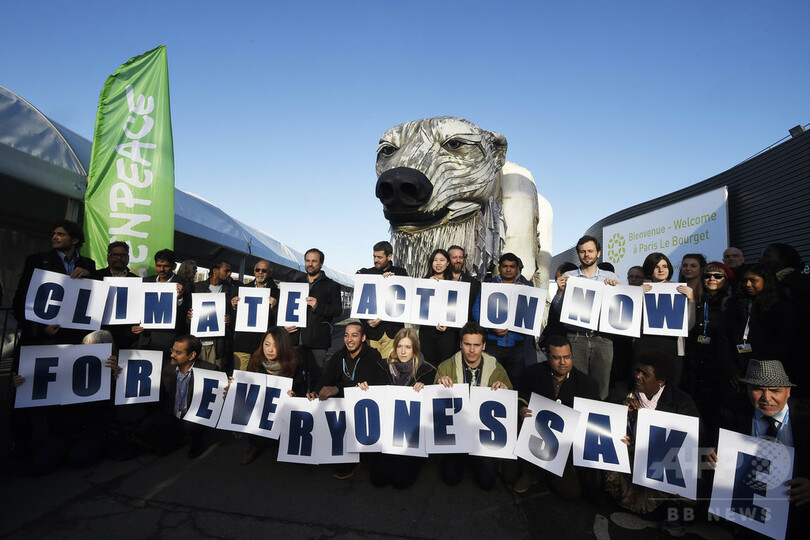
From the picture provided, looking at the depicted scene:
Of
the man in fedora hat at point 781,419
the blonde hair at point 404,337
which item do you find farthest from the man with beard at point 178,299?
the man in fedora hat at point 781,419

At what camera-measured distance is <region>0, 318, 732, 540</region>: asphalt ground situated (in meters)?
2.66

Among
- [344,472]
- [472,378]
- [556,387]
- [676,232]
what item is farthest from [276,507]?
[676,232]

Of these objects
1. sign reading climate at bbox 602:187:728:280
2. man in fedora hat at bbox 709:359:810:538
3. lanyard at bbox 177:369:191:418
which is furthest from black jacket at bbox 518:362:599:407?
sign reading climate at bbox 602:187:728:280

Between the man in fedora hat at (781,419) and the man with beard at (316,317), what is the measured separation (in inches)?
138

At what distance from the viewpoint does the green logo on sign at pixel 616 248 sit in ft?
65.8

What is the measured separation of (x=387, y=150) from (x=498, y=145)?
1.23 meters

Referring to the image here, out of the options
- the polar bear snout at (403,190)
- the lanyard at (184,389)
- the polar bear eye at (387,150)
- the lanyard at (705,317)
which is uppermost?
the polar bear eye at (387,150)

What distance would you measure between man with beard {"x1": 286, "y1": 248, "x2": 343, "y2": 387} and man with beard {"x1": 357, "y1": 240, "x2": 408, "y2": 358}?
485 mm

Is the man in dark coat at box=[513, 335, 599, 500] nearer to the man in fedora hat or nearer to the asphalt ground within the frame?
the asphalt ground

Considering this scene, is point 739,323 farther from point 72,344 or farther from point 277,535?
point 72,344

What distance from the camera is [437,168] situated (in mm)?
4059

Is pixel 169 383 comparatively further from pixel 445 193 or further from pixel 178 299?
pixel 445 193

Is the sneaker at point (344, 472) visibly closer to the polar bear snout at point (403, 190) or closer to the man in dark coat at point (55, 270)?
the polar bear snout at point (403, 190)

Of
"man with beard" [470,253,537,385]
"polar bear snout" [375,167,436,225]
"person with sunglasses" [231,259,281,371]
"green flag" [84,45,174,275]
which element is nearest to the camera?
"polar bear snout" [375,167,436,225]
